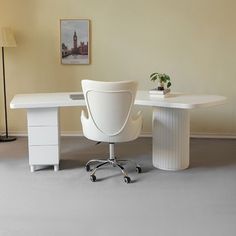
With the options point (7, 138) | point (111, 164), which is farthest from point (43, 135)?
point (7, 138)

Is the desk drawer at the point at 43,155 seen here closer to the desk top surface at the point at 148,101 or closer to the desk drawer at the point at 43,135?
the desk drawer at the point at 43,135

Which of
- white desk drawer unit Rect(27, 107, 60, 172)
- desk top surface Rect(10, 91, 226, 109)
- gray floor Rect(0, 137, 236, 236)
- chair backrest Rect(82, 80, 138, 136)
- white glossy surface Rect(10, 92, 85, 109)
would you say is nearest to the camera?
gray floor Rect(0, 137, 236, 236)

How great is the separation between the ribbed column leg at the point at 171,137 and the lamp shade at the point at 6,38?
2277mm

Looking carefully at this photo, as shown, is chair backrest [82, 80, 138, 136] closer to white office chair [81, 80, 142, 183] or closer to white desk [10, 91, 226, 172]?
white office chair [81, 80, 142, 183]

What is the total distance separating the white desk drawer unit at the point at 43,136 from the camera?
3.78 meters

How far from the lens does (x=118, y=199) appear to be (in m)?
3.17

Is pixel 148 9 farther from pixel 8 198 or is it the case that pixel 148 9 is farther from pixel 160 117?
pixel 8 198

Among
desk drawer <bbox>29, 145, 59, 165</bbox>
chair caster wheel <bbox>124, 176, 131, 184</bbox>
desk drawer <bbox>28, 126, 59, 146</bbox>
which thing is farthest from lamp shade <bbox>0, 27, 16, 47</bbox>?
chair caster wheel <bbox>124, 176, 131, 184</bbox>

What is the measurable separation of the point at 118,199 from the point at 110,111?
794 millimetres

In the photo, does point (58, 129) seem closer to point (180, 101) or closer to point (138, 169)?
point (138, 169)

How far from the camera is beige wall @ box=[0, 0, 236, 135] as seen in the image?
521 centimetres

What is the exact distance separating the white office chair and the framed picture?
192 cm

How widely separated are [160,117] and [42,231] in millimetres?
1743

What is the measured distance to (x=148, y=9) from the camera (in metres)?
5.23
